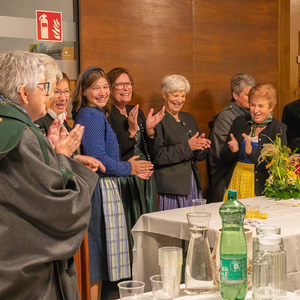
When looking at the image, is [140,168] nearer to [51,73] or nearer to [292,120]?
[51,73]

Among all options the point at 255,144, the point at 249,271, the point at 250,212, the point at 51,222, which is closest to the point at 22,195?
the point at 51,222

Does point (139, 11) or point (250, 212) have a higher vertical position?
point (139, 11)

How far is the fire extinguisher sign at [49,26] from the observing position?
374cm

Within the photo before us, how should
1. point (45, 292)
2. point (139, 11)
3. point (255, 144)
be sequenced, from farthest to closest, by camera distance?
point (139, 11) → point (255, 144) → point (45, 292)

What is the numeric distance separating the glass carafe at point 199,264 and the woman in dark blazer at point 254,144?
7.31 feet

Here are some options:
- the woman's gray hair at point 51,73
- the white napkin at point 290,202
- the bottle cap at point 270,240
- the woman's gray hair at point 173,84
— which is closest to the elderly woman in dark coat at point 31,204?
the woman's gray hair at point 51,73

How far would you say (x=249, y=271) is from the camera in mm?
1374

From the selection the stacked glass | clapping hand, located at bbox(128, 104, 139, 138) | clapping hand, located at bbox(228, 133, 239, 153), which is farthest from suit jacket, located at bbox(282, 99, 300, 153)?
the stacked glass

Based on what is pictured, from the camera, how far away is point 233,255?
3.98ft

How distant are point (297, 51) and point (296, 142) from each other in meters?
1.62

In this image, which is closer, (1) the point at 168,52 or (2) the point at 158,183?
(2) the point at 158,183

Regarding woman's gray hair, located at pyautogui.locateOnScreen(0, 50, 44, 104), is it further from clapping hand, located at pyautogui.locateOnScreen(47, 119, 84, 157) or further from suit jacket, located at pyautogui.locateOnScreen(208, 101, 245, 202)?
suit jacket, located at pyautogui.locateOnScreen(208, 101, 245, 202)

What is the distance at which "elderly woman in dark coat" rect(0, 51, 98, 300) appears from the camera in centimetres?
144

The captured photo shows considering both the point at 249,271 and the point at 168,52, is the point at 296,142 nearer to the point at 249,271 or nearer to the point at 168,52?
the point at 168,52
